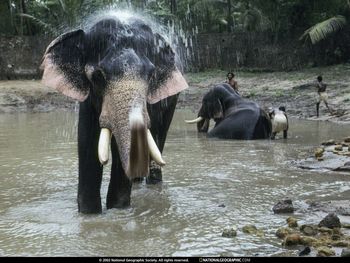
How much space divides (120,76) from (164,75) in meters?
0.72

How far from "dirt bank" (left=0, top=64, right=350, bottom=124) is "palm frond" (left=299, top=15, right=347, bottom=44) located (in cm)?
110

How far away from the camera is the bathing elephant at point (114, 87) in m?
4.04

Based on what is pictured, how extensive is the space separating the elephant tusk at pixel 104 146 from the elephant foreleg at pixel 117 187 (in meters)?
0.71

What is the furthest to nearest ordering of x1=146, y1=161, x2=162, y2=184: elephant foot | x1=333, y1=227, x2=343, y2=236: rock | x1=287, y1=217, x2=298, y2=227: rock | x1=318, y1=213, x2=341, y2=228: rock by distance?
x1=146, y1=161, x2=162, y2=184: elephant foot → x1=287, y1=217, x2=298, y2=227: rock → x1=318, y1=213, x2=341, y2=228: rock → x1=333, y1=227, x2=343, y2=236: rock

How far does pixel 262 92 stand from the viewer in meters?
18.1

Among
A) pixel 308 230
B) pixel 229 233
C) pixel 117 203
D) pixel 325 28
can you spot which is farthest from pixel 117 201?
pixel 325 28

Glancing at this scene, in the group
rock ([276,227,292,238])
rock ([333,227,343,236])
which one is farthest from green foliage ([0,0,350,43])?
rock ([333,227,343,236])

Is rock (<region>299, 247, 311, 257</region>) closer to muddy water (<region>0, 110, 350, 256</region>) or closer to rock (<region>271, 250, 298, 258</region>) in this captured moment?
rock (<region>271, 250, 298, 258</region>)

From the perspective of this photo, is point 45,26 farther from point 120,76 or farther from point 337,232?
point 337,232

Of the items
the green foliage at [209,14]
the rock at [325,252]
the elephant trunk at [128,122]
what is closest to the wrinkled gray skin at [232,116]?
the elephant trunk at [128,122]

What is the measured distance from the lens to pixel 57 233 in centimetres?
447

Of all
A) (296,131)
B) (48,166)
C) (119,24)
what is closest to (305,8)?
(296,131)

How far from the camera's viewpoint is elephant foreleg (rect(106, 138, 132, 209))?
199 inches

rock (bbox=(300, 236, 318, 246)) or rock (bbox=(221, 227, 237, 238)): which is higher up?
rock (bbox=(300, 236, 318, 246))
